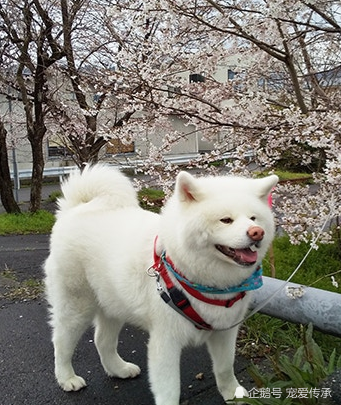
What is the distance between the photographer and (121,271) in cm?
275

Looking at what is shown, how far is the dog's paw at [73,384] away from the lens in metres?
3.16

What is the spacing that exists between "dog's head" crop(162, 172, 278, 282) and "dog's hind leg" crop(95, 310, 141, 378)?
1.15 m

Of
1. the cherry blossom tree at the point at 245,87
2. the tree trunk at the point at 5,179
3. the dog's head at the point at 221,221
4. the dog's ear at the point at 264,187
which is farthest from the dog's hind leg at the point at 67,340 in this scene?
the tree trunk at the point at 5,179

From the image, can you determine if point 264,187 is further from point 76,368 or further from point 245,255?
point 76,368

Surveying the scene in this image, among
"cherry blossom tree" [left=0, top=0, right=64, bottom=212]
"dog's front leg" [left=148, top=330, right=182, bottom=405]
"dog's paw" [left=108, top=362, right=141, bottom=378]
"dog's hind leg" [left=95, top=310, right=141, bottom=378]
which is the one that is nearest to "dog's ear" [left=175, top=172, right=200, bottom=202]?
"dog's front leg" [left=148, top=330, right=182, bottom=405]

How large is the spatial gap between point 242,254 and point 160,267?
22.5 inches

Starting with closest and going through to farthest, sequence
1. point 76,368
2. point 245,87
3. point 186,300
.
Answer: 1. point 186,300
2. point 76,368
3. point 245,87

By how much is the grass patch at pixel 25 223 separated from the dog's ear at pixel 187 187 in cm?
905

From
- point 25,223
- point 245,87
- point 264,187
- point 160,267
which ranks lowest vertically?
point 25,223

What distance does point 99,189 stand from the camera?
3.36 metres

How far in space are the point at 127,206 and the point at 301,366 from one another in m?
1.62

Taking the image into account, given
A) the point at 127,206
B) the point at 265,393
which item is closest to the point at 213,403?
the point at 265,393

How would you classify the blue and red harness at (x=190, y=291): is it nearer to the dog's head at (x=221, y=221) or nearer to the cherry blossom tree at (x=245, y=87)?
the dog's head at (x=221, y=221)

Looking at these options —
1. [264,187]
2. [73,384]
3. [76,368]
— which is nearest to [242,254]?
[264,187]
